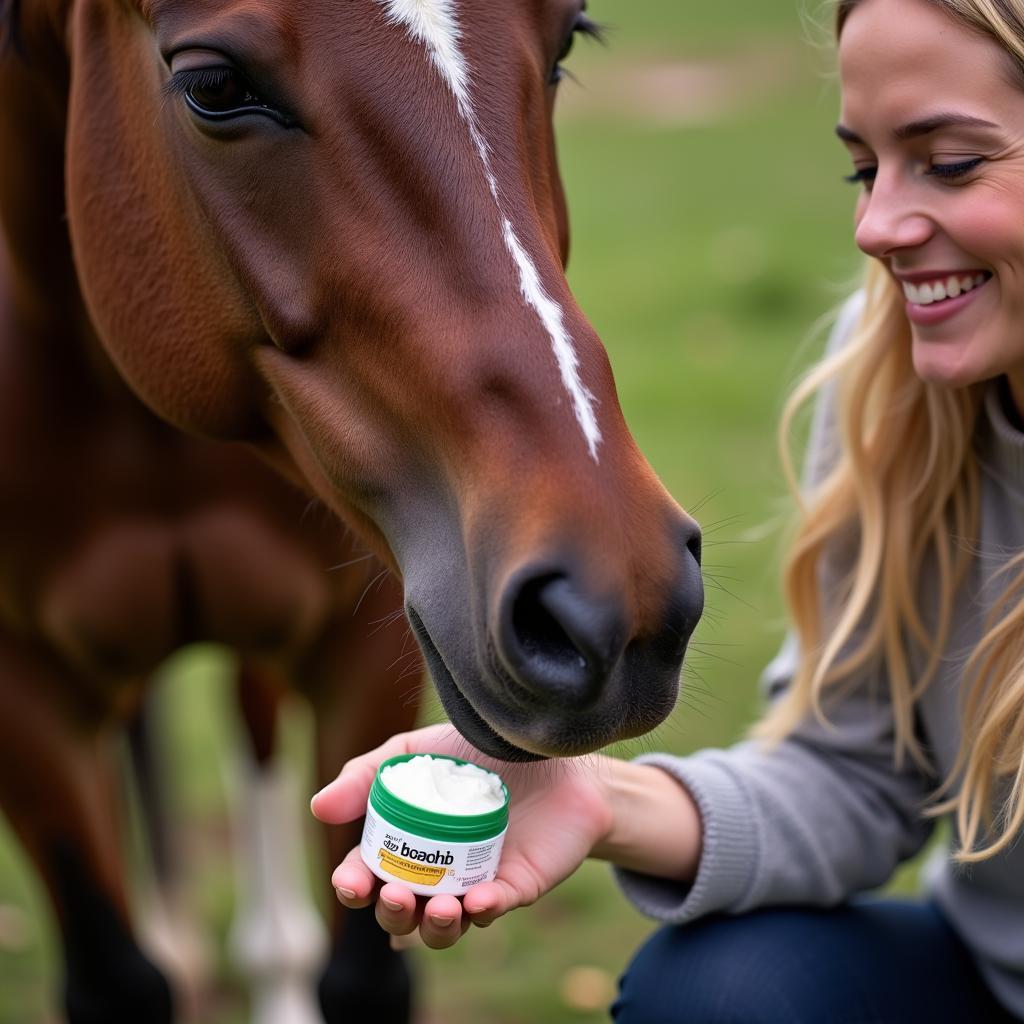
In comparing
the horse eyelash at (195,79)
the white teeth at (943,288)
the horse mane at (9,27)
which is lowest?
the white teeth at (943,288)

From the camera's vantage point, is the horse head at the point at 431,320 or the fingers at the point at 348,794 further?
the fingers at the point at 348,794

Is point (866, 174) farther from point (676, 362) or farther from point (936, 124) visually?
point (676, 362)

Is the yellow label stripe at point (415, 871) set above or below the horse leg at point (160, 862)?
above

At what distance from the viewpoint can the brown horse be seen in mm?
1455

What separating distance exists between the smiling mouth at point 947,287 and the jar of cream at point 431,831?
32.3 inches

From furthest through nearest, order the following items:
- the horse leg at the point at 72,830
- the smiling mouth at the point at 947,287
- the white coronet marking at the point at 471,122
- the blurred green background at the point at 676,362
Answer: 1. the blurred green background at the point at 676,362
2. the horse leg at the point at 72,830
3. the smiling mouth at the point at 947,287
4. the white coronet marking at the point at 471,122

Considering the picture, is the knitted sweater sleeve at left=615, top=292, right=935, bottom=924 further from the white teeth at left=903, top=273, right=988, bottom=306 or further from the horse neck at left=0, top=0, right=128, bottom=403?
the horse neck at left=0, top=0, right=128, bottom=403

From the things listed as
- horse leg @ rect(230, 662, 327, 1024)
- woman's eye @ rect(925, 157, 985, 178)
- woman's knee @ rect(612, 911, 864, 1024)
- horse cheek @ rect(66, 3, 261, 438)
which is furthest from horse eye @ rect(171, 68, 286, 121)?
horse leg @ rect(230, 662, 327, 1024)

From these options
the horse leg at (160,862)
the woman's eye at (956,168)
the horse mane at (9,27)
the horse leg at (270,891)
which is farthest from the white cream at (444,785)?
the horse leg at (160,862)

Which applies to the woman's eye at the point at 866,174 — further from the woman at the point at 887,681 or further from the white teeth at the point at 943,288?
the white teeth at the point at 943,288

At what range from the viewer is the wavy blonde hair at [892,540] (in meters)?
2.08

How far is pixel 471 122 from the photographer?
1588mm

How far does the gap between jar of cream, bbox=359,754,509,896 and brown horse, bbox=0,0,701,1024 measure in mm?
96

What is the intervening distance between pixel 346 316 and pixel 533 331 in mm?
239
